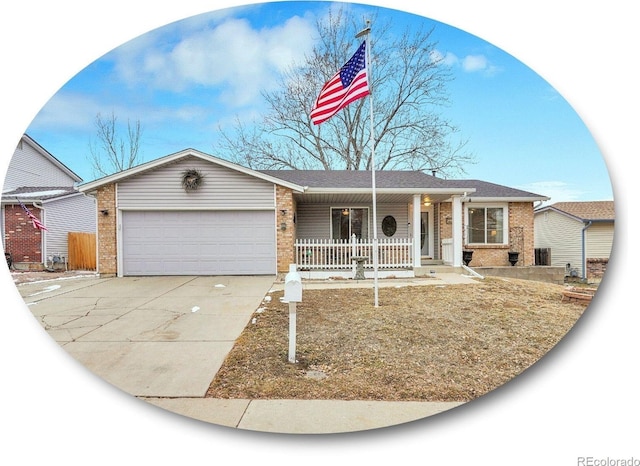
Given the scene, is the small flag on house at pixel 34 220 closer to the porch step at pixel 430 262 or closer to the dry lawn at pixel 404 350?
the dry lawn at pixel 404 350

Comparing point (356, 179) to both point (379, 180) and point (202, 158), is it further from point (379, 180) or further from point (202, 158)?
point (202, 158)

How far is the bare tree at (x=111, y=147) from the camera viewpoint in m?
2.52

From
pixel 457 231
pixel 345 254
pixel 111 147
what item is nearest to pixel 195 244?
pixel 111 147

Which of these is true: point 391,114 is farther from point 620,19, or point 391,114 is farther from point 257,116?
point 620,19

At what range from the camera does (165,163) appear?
18.2 feet

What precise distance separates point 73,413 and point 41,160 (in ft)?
5.71

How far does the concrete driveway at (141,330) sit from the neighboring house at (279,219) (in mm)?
1016

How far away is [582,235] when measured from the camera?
6.98 ft

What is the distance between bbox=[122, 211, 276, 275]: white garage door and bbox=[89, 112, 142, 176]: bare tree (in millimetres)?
1885

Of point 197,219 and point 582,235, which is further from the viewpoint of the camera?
point 197,219

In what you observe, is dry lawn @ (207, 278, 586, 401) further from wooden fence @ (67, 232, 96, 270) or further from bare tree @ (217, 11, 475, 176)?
wooden fence @ (67, 232, 96, 270)

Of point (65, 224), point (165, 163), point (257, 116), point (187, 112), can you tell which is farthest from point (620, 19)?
point (165, 163)

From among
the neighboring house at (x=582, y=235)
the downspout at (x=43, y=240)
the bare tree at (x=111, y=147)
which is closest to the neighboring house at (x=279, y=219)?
the bare tree at (x=111, y=147)

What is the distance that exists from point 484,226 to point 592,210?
6082 millimetres
